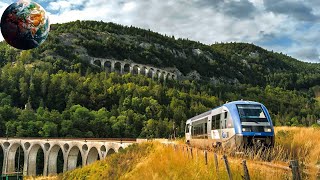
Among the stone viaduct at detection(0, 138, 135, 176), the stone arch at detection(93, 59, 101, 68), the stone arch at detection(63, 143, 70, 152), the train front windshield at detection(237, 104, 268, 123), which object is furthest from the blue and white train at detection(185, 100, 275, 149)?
the stone arch at detection(93, 59, 101, 68)

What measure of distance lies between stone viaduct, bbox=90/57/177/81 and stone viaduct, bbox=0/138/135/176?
10185 cm

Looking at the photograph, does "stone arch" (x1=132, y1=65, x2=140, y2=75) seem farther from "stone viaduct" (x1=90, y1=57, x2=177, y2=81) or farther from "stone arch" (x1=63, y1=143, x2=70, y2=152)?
"stone arch" (x1=63, y1=143, x2=70, y2=152)

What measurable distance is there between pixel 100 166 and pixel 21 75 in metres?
102

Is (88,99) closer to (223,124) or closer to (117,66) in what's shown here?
(117,66)

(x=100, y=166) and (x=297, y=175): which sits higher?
(x=297, y=175)

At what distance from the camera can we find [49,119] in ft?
303

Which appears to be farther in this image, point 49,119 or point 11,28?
point 49,119

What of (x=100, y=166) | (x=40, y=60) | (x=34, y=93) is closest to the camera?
(x=100, y=166)

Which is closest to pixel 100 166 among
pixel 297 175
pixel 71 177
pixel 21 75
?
pixel 71 177

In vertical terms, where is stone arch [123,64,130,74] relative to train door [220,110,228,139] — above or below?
above

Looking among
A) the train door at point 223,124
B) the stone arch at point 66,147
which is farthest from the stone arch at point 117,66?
the train door at point 223,124

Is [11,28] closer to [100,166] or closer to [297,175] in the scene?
[297,175]

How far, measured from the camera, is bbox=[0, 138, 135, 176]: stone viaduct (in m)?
57.9

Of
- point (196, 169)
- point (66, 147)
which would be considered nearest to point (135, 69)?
point (66, 147)
